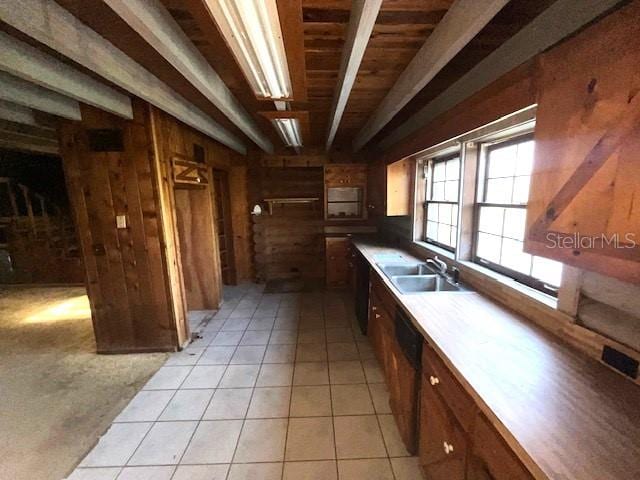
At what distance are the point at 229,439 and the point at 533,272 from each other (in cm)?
213

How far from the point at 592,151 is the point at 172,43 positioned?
1.68m

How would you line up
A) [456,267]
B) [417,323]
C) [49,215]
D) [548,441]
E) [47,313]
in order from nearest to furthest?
[548,441]
[417,323]
[456,267]
[47,313]
[49,215]

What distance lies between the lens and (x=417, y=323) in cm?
140

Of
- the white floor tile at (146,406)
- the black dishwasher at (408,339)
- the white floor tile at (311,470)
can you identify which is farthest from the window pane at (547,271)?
the white floor tile at (146,406)

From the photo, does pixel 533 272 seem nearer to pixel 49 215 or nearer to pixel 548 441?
pixel 548 441

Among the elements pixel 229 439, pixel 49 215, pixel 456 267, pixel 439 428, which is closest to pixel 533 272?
pixel 456 267

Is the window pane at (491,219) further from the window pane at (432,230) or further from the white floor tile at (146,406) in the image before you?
the white floor tile at (146,406)

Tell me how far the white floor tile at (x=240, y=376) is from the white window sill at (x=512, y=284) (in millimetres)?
1956

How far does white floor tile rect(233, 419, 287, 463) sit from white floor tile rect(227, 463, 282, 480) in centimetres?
3

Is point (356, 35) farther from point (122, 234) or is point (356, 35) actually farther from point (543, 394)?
point (122, 234)

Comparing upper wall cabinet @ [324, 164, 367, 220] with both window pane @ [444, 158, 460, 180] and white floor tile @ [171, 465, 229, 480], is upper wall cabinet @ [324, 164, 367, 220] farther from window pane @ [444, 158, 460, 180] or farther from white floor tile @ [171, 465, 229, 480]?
white floor tile @ [171, 465, 229, 480]

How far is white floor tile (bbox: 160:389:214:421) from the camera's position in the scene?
192cm

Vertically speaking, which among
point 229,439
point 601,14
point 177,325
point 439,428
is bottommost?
point 229,439

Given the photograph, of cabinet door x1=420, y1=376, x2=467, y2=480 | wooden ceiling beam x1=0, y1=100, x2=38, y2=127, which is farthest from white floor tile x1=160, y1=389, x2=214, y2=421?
wooden ceiling beam x1=0, y1=100, x2=38, y2=127
